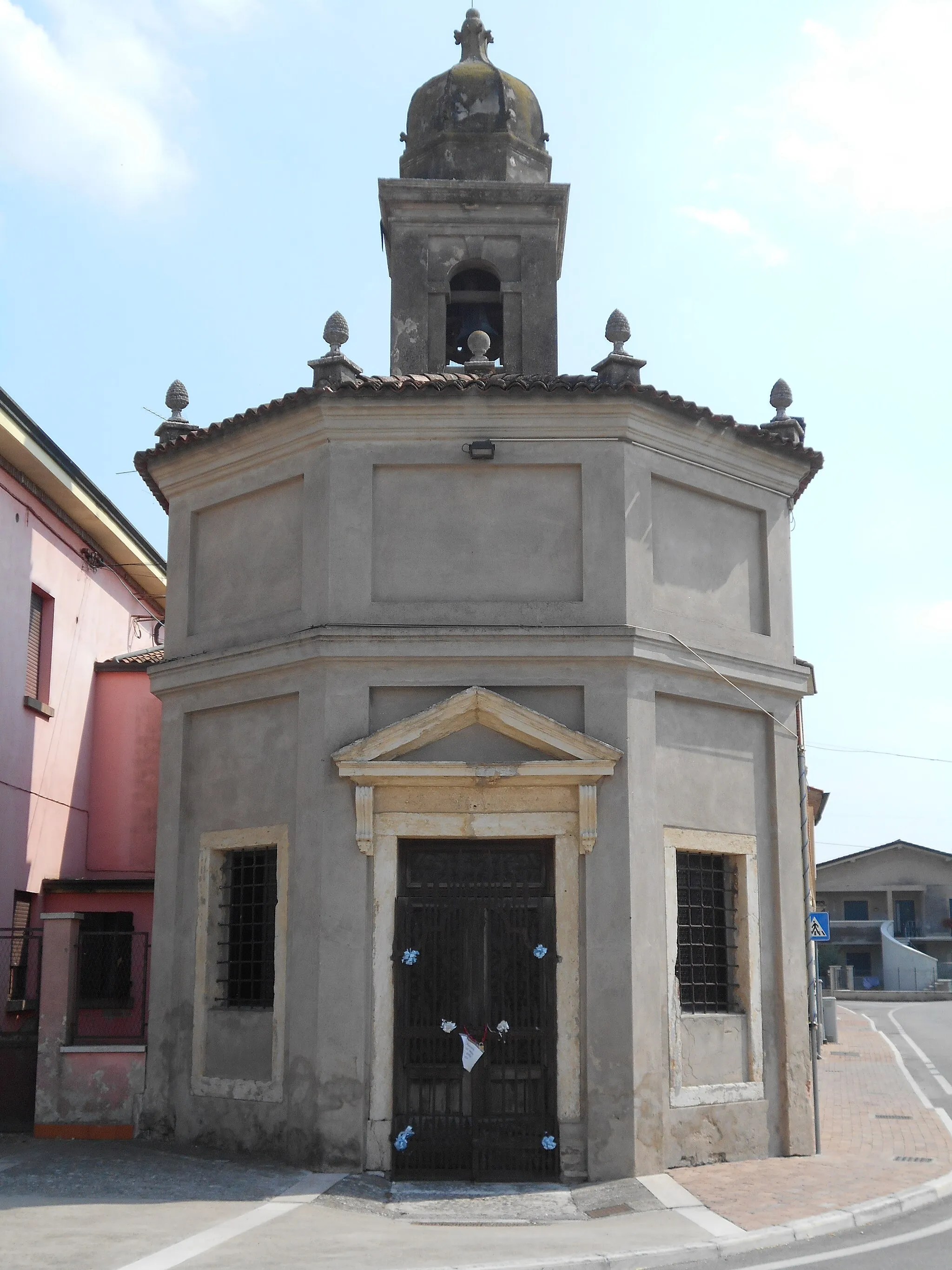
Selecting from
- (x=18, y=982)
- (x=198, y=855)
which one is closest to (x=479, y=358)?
(x=198, y=855)

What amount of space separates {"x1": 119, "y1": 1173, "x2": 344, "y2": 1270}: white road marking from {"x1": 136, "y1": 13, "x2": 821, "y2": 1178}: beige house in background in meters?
0.48

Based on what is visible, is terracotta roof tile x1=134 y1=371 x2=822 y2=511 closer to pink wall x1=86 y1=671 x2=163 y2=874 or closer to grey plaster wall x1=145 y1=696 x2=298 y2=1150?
grey plaster wall x1=145 y1=696 x2=298 y2=1150

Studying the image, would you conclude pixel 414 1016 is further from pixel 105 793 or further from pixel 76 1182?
pixel 105 793

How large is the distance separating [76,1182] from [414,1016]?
3051 mm

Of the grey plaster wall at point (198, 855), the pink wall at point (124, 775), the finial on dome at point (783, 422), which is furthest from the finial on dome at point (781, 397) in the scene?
the pink wall at point (124, 775)

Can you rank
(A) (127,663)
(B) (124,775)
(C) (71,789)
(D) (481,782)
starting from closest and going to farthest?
(D) (481,782) → (C) (71,789) → (B) (124,775) → (A) (127,663)

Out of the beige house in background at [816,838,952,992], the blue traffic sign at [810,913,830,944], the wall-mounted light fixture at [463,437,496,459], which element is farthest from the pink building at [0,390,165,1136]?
the beige house in background at [816,838,952,992]

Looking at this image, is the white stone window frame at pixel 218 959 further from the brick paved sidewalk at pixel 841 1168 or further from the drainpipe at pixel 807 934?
the drainpipe at pixel 807 934

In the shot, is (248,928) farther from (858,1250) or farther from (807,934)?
(858,1250)

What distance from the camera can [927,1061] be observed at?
24688 mm

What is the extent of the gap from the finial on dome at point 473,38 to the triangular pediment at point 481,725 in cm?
967

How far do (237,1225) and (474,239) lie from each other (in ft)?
37.0

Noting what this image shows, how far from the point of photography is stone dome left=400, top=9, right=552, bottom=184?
16188mm

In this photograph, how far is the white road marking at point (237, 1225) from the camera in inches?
315
